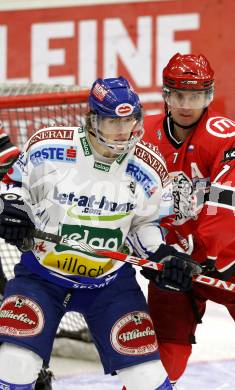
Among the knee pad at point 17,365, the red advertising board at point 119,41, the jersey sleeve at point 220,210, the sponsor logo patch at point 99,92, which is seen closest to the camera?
the knee pad at point 17,365

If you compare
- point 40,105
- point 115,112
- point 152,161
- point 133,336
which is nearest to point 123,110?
point 115,112

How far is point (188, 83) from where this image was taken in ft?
11.2

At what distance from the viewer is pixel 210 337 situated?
14.8ft

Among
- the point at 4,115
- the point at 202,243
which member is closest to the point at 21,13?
the point at 4,115

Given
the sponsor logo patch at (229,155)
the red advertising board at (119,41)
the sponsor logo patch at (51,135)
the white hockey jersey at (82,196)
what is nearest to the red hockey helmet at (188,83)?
the sponsor logo patch at (229,155)

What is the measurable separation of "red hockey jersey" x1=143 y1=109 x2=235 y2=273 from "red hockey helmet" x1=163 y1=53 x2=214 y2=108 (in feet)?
0.27

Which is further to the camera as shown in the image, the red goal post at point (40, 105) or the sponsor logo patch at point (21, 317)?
A: the red goal post at point (40, 105)

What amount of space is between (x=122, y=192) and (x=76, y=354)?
4.41 ft

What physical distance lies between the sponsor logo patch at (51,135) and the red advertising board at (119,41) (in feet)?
9.47

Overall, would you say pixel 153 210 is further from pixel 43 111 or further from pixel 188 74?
pixel 43 111

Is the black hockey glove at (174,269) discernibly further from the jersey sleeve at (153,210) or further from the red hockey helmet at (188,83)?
the red hockey helmet at (188,83)

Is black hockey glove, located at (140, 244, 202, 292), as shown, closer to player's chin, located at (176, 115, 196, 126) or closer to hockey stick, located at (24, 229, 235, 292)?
hockey stick, located at (24, 229, 235, 292)

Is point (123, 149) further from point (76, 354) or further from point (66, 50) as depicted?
point (66, 50)

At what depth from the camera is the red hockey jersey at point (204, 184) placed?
11.0 feet
